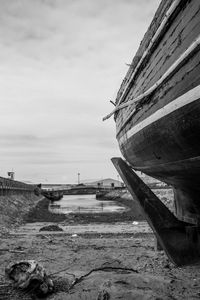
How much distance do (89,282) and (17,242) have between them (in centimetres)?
364

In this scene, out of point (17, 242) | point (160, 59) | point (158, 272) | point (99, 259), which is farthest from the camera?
point (17, 242)

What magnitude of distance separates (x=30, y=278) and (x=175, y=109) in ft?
7.82

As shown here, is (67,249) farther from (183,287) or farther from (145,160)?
(183,287)

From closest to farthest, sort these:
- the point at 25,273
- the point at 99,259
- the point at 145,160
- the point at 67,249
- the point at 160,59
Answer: the point at 160,59, the point at 25,273, the point at 145,160, the point at 99,259, the point at 67,249

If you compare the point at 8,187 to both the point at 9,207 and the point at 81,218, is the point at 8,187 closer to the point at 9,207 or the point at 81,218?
the point at 9,207

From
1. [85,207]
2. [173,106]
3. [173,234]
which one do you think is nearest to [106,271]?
[173,234]

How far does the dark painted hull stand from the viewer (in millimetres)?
2682

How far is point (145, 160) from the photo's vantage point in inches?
198

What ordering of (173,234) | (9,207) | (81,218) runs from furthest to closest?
1. (81,218)
2. (9,207)
3. (173,234)

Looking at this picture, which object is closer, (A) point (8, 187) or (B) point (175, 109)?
(B) point (175, 109)

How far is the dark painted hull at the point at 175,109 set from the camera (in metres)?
2.68

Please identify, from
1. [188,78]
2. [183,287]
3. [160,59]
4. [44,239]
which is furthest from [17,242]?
[188,78]

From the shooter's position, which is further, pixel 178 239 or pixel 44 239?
pixel 44 239

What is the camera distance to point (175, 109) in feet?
9.89
